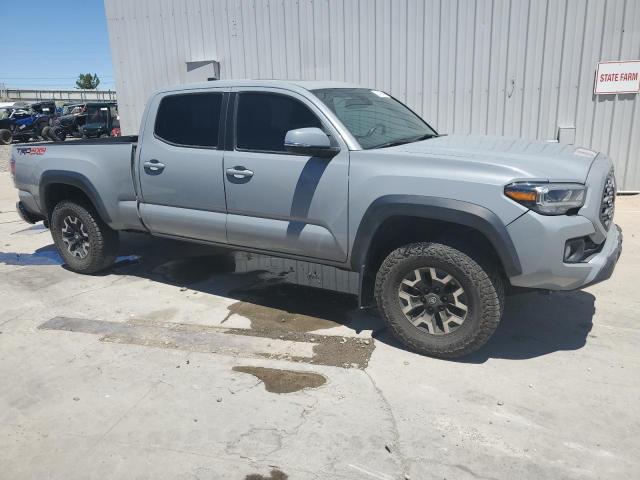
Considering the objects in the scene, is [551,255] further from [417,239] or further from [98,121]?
[98,121]

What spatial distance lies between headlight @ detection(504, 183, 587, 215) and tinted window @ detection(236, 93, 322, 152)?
1548 mm

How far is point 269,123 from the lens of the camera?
4246mm

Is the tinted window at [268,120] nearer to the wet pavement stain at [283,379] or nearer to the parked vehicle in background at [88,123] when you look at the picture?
the wet pavement stain at [283,379]

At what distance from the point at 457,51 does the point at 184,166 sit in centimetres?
597

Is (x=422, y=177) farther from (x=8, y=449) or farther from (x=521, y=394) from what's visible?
(x=8, y=449)

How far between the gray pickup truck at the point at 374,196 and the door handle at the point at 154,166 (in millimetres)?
14

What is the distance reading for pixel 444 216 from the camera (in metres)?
3.38

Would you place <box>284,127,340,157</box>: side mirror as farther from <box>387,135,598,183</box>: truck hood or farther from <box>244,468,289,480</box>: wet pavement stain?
<box>244,468,289,480</box>: wet pavement stain

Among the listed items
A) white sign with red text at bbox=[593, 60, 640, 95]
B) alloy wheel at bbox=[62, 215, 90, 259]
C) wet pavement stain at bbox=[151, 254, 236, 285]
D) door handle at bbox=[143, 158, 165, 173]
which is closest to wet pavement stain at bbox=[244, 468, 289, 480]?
door handle at bbox=[143, 158, 165, 173]

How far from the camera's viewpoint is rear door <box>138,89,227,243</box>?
4.48 m

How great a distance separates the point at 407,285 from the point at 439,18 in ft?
21.7

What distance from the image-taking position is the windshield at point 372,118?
4.02 metres

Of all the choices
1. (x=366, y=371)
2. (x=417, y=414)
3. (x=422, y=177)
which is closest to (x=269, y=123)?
(x=422, y=177)

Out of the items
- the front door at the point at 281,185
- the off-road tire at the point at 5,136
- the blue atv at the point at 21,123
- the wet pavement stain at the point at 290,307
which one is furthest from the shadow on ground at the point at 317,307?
the blue atv at the point at 21,123
